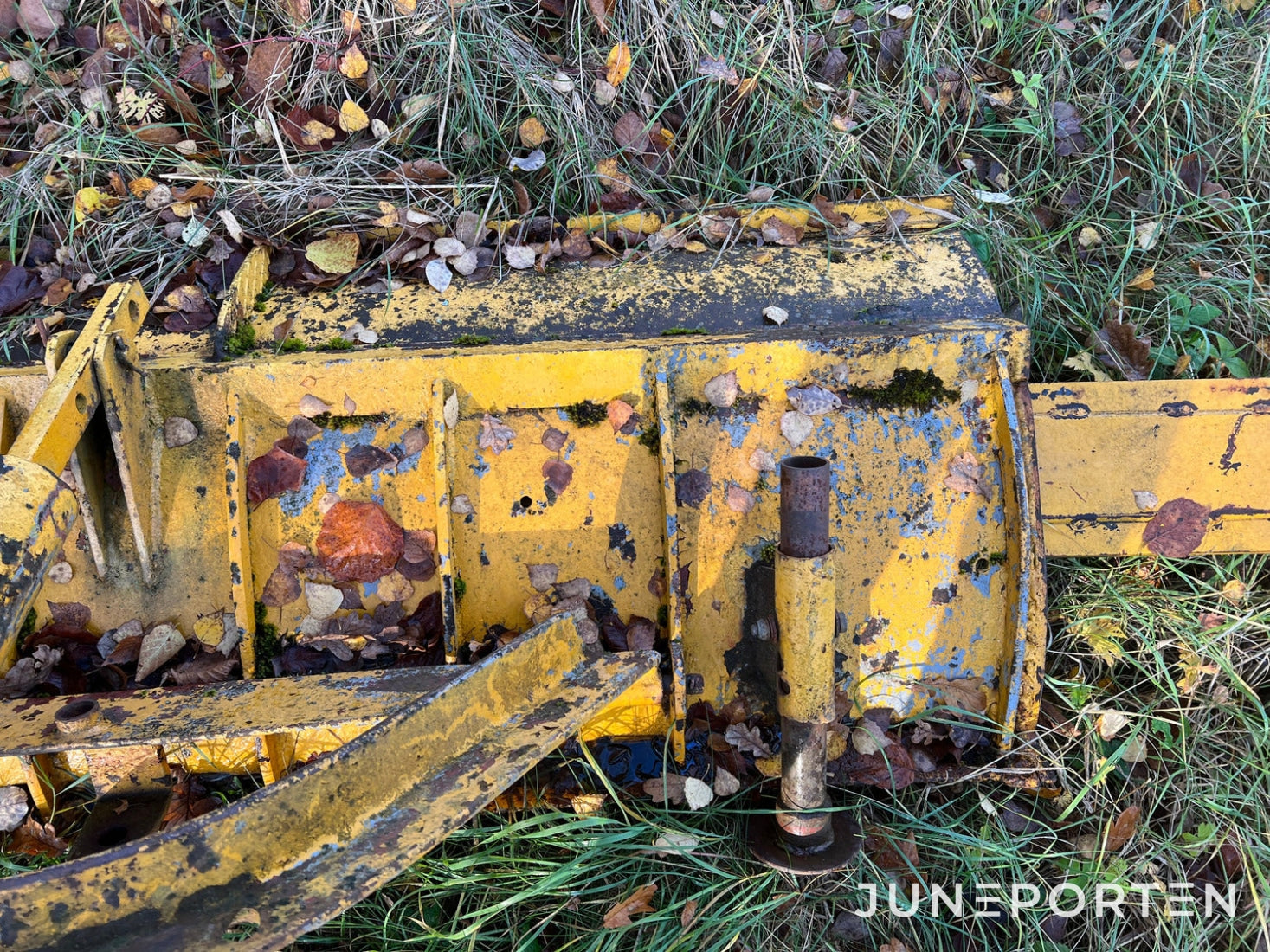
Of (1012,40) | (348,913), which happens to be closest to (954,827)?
(348,913)

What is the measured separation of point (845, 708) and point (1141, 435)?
46.1 inches

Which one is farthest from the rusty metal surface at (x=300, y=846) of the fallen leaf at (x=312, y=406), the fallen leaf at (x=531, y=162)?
the fallen leaf at (x=531, y=162)

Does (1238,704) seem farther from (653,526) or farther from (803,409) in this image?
(653,526)

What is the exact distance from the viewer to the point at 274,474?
222 cm

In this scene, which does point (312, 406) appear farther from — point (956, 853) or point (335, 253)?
point (956, 853)

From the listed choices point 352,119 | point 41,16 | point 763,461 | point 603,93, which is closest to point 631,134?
Answer: point 603,93

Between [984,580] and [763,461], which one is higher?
[763,461]

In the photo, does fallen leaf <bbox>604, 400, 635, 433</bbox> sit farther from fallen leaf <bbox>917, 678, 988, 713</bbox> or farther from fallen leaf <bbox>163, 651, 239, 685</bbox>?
fallen leaf <bbox>163, 651, 239, 685</bbox>

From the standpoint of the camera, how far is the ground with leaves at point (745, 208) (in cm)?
223

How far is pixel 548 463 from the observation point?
2248mm

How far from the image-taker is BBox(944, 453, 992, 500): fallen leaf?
2.23m

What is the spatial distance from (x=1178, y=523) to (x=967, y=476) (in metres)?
0.70

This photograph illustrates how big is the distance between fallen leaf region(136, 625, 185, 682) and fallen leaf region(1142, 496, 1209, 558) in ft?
8.77

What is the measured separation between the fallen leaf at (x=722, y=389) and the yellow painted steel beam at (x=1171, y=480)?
3.01ft
